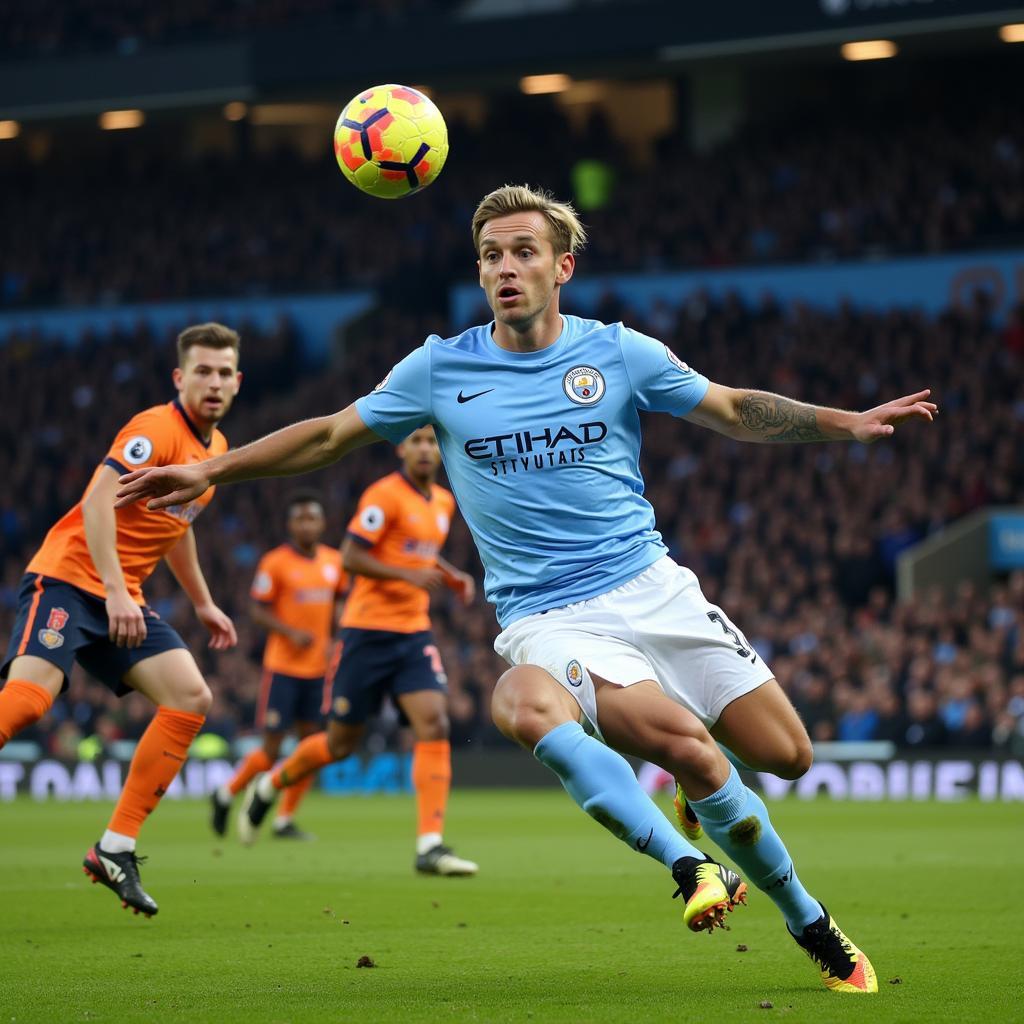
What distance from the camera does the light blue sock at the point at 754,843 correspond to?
6.08 metres

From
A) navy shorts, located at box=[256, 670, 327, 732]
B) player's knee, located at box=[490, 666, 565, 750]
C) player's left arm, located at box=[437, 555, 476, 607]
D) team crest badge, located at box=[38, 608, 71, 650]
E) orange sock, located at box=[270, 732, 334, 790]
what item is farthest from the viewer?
navy shorts, located at box=[256, 670, 327, 732]

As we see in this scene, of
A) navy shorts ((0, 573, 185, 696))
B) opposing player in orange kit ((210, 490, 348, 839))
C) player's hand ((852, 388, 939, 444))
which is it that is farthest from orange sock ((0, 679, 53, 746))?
opposing player in orange kit ((210, 490, 348, 839))

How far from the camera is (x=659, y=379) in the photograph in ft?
21.6

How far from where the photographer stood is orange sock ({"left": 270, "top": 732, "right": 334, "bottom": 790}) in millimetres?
13023

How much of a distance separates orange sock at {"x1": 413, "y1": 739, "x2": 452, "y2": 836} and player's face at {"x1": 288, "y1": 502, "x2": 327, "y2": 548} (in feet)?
16.3

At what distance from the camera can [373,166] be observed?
8.20 metres

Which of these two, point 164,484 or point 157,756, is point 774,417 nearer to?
point 164,484

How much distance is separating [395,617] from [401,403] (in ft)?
20.2

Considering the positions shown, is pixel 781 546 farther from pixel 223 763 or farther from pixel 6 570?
pixel 6 570

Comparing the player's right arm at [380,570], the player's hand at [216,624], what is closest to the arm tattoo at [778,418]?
the player's hand at [216,624]

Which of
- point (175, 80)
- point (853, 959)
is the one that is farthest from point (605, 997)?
point (175, 80)

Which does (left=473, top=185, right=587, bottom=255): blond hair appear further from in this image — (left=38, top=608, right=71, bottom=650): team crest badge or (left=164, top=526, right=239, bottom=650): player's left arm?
(left=164, top=526, right=239, bottom=650): player's left arm

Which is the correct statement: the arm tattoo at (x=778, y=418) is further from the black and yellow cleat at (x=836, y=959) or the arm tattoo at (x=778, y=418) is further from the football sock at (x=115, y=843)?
the football sock at (x=115, y=843)

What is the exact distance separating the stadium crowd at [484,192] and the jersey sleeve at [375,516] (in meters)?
17.4
